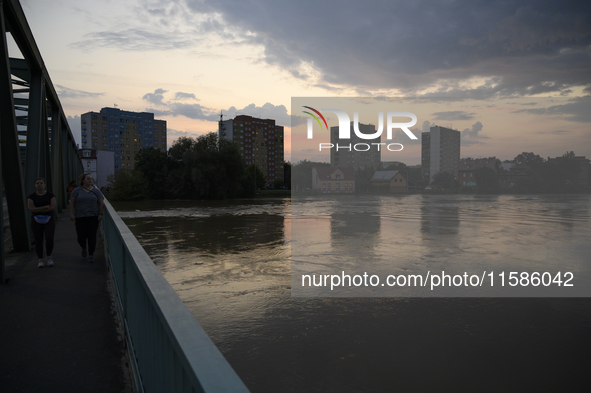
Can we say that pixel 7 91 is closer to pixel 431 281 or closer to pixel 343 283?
pixel 343 283

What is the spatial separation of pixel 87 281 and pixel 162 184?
50.4 m

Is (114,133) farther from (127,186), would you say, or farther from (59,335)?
(59,335)

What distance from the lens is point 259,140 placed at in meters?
150

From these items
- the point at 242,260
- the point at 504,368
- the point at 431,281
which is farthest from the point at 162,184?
the point at 504,368

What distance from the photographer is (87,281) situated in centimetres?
582

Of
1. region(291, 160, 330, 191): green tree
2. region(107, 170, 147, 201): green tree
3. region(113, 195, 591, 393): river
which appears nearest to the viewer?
region(113, 195, 591, 393): river

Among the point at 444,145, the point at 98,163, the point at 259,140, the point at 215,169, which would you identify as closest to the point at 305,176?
the point at 215,169

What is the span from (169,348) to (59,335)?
294 centimetres

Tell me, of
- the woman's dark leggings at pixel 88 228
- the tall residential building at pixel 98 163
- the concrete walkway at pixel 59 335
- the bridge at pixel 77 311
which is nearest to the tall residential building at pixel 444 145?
the bridge at pixel 77 311

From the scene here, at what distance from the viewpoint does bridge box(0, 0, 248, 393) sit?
4.67 ft

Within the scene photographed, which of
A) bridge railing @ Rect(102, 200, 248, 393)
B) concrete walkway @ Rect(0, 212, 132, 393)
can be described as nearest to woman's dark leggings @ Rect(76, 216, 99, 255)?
concrete walkway @ Rect(0, 212, 132, 393)

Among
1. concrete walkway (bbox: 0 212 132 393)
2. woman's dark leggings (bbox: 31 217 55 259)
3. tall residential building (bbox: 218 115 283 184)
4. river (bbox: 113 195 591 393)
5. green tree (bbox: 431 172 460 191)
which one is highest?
tall residential building (bbox: 218 115 283 184)

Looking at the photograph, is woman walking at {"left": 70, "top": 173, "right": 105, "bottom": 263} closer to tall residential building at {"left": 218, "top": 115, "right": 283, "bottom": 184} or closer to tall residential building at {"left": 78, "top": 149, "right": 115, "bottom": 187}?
tall residential building at {"left": 78, "top": 149, "right": 115, "bottom": 187}

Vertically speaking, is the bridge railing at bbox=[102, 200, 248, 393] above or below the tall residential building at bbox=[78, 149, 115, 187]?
below
